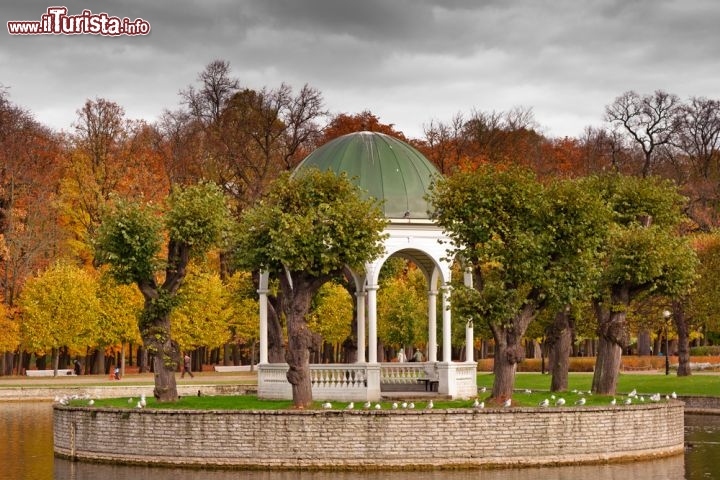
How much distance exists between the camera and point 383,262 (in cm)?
4203

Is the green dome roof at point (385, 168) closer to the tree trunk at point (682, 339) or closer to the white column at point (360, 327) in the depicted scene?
the white column at point (360, 327)

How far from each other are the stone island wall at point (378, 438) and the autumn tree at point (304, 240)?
3.13 metres

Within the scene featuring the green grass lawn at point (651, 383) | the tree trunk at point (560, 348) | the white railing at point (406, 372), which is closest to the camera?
the white railing at point (406, 372)

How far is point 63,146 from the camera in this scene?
8275cm

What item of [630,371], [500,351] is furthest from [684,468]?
[630,371]

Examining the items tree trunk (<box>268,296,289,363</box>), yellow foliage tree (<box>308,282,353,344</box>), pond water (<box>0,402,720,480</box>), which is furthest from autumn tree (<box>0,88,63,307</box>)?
pond water (<box>0,402,720,480</box>)

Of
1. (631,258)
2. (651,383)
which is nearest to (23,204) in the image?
(651,383)

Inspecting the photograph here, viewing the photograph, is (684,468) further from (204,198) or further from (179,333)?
(179,333)

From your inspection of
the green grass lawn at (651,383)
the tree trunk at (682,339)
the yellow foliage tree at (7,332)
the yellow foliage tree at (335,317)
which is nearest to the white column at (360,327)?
the green grass lawn at (651,383)

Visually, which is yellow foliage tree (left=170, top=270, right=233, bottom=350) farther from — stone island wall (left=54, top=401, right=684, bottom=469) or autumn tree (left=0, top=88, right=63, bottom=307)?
stone island wall (left=54, top=401, right=684, bottom=469)

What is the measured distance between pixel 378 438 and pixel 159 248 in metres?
11.0

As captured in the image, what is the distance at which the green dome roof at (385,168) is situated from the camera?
4294 centimetres

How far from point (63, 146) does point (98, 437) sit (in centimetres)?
4853

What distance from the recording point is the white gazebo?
1619 inches
